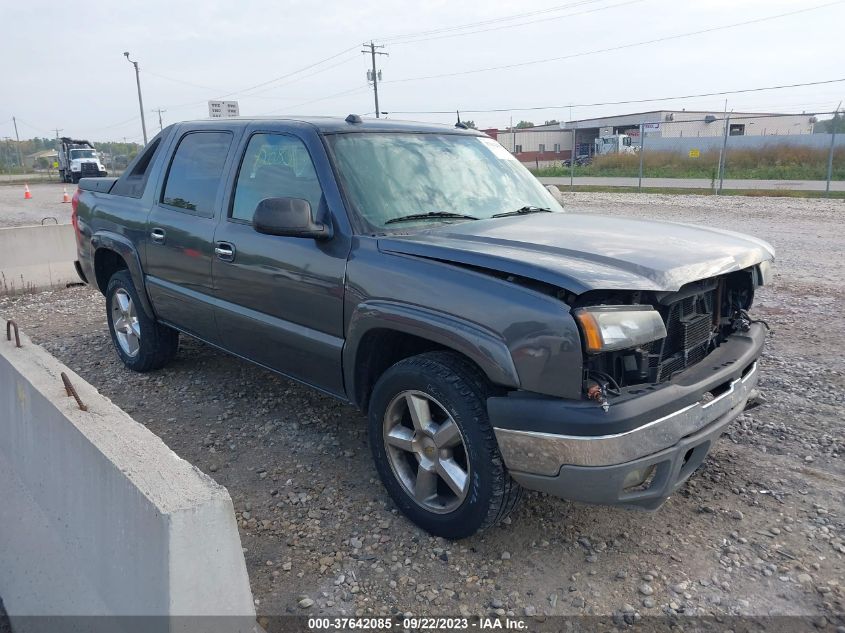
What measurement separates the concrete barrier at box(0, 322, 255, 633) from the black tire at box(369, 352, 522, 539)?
1.00 metres

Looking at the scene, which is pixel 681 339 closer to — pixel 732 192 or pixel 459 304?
pixel 459 304

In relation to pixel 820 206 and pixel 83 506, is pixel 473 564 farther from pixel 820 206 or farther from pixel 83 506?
pixel 820 206

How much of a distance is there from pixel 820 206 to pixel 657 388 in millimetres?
16592

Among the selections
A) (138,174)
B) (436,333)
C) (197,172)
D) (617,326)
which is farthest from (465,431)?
(138,174)

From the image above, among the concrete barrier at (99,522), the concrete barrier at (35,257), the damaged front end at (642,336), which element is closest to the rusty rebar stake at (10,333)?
the concrete barrier at (99,522)

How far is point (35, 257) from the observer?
874cm

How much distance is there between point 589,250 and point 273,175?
1.92 m

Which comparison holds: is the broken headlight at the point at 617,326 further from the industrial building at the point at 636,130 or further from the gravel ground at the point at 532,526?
the industrial building at the point at 636,130

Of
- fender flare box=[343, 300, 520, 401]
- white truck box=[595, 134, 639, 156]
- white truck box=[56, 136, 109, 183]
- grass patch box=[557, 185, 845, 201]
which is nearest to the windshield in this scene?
fender flare box=[343, 300, 520, 401]

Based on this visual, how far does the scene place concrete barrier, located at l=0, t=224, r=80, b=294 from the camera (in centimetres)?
852

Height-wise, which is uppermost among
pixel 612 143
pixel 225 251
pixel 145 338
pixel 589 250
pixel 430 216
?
pixel 612 143

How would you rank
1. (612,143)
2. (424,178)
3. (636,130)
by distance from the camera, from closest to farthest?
(424,178) → (612,143) → (636,130)

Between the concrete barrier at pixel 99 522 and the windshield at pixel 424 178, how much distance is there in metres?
→ 1.57

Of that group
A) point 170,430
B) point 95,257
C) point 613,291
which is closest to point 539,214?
point 613,291
